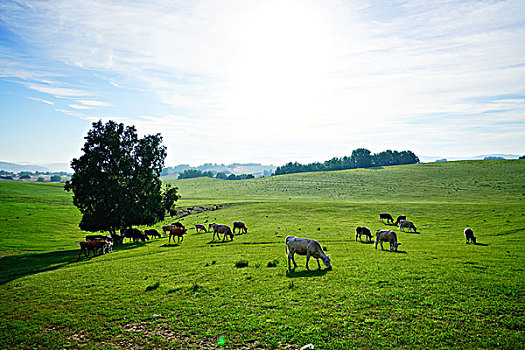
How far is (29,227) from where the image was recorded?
138ft

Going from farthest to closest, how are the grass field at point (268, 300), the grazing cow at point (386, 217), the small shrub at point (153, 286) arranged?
the grazing cow at point (386, 217), the small shrub at point (153, 286), the grass field at point (268, 300)

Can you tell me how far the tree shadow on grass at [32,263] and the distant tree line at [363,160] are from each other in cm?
15846

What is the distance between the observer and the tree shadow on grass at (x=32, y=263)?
2094cm

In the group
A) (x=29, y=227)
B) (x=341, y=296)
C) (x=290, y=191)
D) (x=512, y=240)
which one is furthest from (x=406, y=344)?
(x=290, y=191)

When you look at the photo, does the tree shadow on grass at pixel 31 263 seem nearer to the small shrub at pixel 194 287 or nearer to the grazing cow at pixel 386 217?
the small shrub at pixel 194 287

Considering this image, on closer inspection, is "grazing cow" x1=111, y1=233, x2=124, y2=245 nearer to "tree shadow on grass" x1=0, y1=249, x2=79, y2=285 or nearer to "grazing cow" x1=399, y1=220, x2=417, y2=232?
"tree shadow on grass" x1=0, y1=249, x2=79, y2=285

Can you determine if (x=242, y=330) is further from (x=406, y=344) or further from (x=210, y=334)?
(x=406, y=344)

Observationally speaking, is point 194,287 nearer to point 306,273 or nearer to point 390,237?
point 306,273

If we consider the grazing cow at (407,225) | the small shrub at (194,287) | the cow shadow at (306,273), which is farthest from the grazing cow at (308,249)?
the grazing cow at (407,225)

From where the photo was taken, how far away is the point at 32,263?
25234mm

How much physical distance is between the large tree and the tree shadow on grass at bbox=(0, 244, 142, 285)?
656 cm

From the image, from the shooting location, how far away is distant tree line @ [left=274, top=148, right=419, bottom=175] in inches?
6708

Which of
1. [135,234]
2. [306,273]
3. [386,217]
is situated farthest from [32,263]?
[386,217]

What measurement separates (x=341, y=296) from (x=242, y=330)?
493cm
